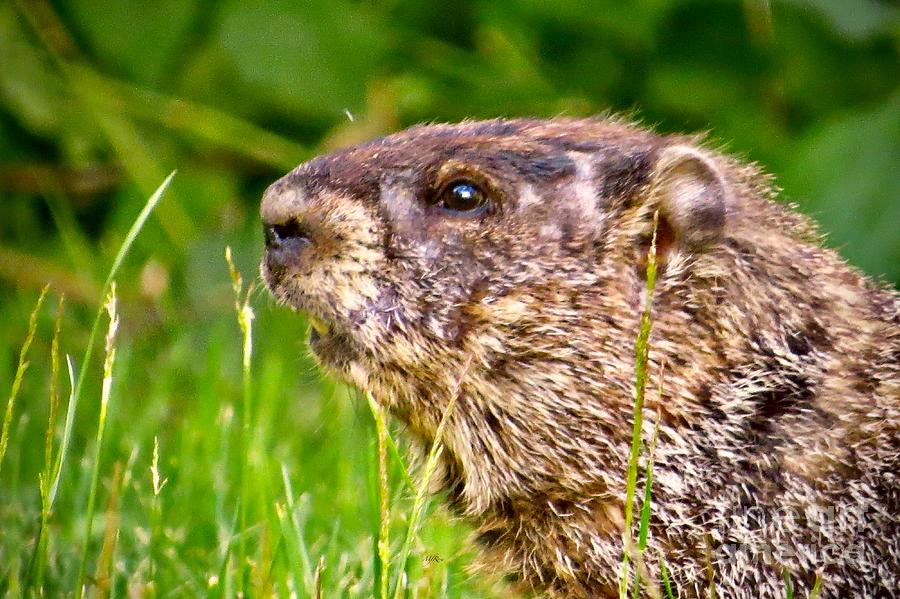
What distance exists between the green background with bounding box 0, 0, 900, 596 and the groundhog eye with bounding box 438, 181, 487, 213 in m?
1.09

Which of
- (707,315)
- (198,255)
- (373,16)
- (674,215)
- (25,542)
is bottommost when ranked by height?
(25,542)

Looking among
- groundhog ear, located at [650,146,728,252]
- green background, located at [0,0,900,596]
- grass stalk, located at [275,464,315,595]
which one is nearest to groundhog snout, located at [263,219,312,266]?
grass stalk, located at [275,464,315,595]

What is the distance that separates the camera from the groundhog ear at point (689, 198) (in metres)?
2.70

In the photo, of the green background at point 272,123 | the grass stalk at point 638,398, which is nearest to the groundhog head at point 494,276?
the grass stalk at point 638,398

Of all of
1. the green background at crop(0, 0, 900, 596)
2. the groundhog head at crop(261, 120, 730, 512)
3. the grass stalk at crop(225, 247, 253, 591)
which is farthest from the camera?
the green background at crop(0, 0, 900, 596)

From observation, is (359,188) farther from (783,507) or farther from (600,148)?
(783,507)

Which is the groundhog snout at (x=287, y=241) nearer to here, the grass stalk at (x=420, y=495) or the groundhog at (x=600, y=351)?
the groundhog at (x=600, y=351)

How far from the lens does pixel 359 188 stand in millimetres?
2762

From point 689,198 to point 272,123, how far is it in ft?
8.92

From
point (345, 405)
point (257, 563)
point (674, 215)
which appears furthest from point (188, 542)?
point (674, 215)

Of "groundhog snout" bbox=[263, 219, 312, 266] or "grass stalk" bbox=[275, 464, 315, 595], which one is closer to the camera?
"grass stalk" bbox=[275, 464, 315, 595]

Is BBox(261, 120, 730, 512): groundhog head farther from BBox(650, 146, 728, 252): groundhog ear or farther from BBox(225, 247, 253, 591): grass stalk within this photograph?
BBox(225, 247, 253, 591): grass stalk

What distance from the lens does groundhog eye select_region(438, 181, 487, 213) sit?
2.75 metres

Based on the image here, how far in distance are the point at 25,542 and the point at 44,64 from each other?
7.20 feet
